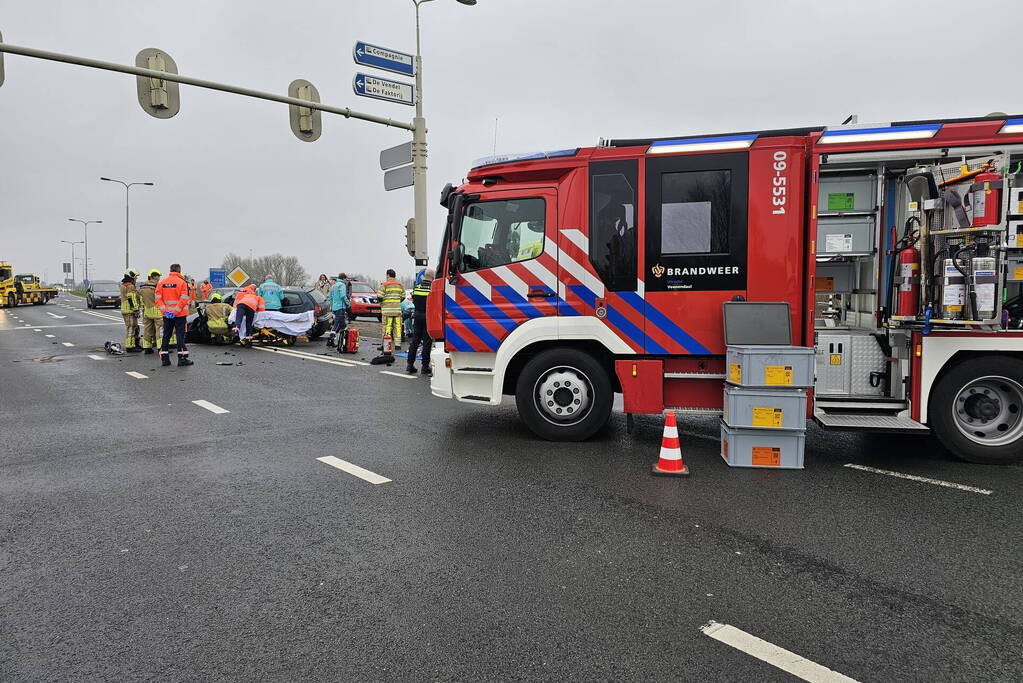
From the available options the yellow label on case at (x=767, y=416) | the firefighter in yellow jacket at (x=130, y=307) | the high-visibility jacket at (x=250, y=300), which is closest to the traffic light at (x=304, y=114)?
the high-visibility jacket at (x=250, y=300)

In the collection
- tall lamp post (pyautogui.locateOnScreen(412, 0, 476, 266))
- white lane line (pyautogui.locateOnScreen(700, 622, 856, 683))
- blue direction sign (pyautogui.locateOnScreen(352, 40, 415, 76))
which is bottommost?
white lane line (pyautogui.locateOnScreen(700, 622, 856, 683))

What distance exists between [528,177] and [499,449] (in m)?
2.64

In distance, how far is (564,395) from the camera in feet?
21.4

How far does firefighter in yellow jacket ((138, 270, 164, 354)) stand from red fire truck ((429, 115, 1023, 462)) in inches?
423

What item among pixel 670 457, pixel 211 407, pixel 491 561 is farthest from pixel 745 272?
pixel 211 407

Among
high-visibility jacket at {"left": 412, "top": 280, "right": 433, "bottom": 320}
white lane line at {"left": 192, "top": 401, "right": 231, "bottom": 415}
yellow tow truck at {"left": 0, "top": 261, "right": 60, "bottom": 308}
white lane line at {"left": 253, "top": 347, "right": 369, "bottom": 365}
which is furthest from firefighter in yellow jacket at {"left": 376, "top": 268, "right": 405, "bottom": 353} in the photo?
yellow tow truck at {"left": 0, "top": 261, "right": 60, "bottom": 308}

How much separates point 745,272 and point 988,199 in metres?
1.89

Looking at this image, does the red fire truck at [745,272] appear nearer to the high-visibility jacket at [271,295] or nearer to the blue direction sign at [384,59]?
the blue direction sign at [384,59]

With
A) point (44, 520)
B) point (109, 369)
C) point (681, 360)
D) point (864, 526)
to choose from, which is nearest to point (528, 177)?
point (681, 360)

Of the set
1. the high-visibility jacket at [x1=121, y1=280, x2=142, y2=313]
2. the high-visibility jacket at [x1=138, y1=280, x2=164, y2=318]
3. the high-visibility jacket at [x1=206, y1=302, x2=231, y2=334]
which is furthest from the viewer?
the high-visibility jacket at [x1=206, y1=302, x2=231, y2=334]

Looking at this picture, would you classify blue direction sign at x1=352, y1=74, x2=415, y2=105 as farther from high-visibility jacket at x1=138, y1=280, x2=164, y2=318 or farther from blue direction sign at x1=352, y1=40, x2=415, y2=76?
high-visibility jacket at x1=138, y1=280, x2=164, y2=318

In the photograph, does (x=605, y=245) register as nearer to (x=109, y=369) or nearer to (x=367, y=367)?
(x=367, y=367)

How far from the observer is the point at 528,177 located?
21.4 feet

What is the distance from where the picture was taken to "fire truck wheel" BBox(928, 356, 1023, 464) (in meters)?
5.56
